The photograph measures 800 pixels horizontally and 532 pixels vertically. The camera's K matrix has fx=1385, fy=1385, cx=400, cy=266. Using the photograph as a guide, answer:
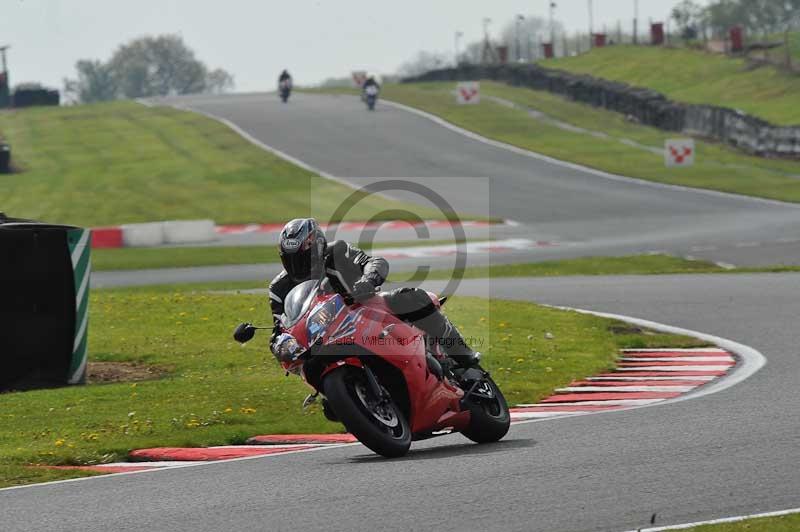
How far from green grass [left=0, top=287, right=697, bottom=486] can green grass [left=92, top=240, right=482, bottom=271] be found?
37.9ft

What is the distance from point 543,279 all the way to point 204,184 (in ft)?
87.3

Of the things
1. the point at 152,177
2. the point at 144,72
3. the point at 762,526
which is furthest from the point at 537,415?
the point at 144,72

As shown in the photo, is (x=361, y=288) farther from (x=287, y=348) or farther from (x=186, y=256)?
(x=186, y=256)

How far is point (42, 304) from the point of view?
45.3ft

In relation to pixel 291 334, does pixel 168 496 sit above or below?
below

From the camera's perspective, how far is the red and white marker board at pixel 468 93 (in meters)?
65.7

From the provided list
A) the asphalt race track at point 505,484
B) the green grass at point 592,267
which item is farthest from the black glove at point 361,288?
the green grass at point 592,267

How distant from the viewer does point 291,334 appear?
9.04 meters

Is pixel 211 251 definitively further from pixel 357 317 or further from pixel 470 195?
pixel 357 317

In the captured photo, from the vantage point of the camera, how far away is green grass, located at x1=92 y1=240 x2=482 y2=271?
31125 millimetres

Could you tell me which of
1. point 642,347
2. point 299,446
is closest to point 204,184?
point 642,347

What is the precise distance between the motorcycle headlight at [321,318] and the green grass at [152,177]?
3089 cm

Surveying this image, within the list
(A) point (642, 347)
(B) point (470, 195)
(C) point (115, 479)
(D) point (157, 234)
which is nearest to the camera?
(C) point (115, 479)

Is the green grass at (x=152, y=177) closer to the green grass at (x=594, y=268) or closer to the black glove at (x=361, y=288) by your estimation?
the green grass at (x=594, y=268)
